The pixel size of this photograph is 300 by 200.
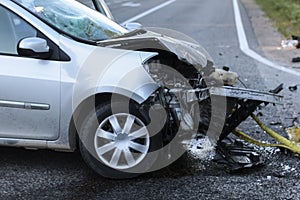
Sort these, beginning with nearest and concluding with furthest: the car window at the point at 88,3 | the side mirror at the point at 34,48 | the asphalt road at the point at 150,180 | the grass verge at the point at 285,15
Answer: the asphalt road at the point at 150,180 < the side mirror at the point at 34,48 < the car window at the point at 88,3 < the grass verge at the point at 285,15

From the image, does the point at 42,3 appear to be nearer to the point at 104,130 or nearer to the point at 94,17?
the point at 94,17

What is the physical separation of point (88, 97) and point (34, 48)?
593mm

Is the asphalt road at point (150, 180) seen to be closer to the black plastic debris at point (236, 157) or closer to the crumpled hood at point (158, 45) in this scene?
the black plastic debris at point (236, 157)

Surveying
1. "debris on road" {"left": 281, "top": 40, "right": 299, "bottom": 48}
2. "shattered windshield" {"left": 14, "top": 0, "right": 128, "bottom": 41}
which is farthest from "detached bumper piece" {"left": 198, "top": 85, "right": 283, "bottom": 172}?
"debris on road" {"left": 281, "top": 40, "right": 299, "bottom": 48}

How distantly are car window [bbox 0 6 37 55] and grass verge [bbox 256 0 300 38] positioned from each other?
1019 cm

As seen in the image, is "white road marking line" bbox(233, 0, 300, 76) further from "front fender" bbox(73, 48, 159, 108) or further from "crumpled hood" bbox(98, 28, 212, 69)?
"front fender" bbox(73, 48, 159, 108)

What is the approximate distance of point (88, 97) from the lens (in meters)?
4.95

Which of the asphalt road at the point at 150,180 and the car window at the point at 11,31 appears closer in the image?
the asphalt road at the point at 150,180

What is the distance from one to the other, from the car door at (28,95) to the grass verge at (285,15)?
10.3 m

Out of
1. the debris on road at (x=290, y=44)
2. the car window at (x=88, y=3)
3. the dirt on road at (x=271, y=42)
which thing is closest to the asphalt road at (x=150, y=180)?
the car window at (x=88, y=3)

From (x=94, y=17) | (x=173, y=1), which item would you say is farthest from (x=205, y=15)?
(x=94, y=17)

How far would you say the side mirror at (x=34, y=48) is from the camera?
4.88 meters

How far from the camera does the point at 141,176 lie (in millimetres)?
5074

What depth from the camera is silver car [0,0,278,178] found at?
4.93 meters
